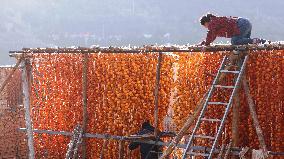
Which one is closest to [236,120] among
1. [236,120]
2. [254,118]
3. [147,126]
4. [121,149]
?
[236,120]

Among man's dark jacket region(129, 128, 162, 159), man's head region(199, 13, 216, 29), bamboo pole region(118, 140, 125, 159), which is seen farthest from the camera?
bamboo pole region(118, 140, 125, 159)

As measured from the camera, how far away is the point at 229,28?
10.6 m

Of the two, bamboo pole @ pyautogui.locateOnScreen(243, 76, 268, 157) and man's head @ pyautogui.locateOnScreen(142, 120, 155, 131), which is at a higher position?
bamboo pole @ pyautogui.locateOnScreen(243, 76, 268, 157)

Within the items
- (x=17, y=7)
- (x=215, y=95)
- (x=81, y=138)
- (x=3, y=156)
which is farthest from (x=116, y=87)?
(x=17, y=7)

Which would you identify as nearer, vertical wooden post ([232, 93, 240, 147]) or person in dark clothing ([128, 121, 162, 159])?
vertical wooden post ([232, 93, 240, 147])

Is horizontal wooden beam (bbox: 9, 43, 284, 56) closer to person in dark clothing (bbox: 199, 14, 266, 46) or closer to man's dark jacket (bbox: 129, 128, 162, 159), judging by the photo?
person in dark clothing (bbox: 199, 14, 266, 46)

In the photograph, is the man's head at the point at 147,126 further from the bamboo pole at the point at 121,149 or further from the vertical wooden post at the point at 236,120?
the vertical wooden post at the point at 236,120

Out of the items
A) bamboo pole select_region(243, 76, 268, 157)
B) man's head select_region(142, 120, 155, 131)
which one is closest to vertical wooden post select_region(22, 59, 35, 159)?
man's head select_region(142, 120, 155, 131)

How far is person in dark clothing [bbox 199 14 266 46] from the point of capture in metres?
10.4

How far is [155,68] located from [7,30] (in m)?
40.5

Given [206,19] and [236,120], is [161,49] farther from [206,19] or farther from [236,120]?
[236,120]

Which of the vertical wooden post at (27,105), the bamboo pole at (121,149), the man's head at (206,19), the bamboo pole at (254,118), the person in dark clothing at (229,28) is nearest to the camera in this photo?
the bamboo pole at (254,118)

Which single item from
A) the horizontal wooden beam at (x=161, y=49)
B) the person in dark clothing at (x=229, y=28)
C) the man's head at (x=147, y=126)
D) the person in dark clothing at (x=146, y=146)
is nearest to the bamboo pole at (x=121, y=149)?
the person in dark clothing at (x=146, y=146)

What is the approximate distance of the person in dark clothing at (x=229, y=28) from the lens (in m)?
A: 10.4
